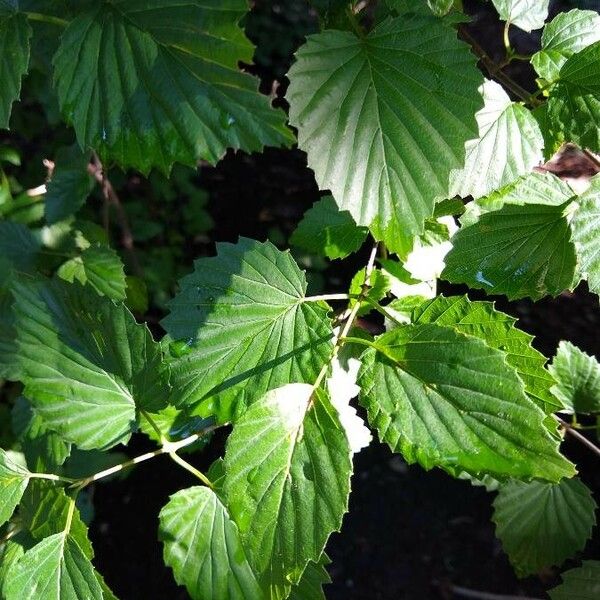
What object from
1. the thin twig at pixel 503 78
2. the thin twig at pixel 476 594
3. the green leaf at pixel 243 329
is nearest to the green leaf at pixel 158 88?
the green leaf at pixel 243 329

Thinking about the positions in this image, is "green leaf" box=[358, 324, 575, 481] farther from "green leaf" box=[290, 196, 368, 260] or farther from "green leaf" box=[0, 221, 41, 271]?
"green leaf" box=[0, 221, 41, 271]

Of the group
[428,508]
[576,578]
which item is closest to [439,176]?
[576,578]

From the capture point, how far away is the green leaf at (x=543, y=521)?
1439 mm

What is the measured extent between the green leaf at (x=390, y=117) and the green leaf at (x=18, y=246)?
3.48 feet

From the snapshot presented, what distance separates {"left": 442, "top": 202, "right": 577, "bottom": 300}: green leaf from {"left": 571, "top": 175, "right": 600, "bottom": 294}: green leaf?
0.05 metres

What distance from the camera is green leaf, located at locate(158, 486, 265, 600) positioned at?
1.01 metres

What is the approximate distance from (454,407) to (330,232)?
1.46 ft

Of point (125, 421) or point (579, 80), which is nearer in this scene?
point (579, 80)

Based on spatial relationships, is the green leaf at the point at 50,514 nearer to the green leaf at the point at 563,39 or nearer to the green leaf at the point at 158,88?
the green leaf at the point at 158,88

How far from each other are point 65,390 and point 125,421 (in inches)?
4.0

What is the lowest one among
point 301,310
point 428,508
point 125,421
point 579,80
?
point 428,508

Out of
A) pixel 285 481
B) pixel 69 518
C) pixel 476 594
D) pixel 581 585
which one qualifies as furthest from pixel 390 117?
pixel 476 594

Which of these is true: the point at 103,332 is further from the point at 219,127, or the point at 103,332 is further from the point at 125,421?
the point at 219,127

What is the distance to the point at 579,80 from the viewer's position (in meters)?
0.88
